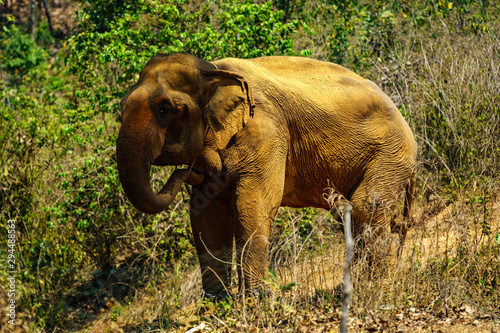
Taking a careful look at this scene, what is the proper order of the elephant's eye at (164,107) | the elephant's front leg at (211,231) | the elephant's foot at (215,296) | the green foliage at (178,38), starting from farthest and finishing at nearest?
1. the green foliage at (178,38)
2. the elephant's front leg at (211,231)
3. the elephant's foot at (215,296)
4. the elephant's eye at (164,107)

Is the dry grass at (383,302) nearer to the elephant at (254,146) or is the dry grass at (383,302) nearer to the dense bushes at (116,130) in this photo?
the elephant at (254,146)

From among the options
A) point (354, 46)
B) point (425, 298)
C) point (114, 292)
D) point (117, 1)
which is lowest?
point (114, 292)

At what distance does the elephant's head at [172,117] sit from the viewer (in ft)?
19.0

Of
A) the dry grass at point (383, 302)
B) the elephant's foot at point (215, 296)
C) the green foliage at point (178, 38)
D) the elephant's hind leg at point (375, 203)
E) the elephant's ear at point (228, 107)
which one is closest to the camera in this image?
the dry grass at point (383, 302)

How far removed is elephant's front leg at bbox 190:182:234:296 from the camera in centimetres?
676

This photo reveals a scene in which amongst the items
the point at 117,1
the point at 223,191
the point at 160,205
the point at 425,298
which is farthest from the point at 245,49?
the point at 425,298

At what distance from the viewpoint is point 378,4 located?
1284 cm

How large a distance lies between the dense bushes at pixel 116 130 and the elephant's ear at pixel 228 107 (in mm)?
2818

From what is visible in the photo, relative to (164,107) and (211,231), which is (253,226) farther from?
(164,107)

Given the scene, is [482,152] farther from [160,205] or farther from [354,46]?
[160,205]

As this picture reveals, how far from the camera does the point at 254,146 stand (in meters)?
6.32

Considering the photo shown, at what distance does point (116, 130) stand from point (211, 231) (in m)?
3.92

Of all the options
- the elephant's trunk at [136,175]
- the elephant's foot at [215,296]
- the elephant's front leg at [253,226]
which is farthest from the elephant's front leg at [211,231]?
the elephant's trunk at [136,175]

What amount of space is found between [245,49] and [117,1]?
9.28ft
